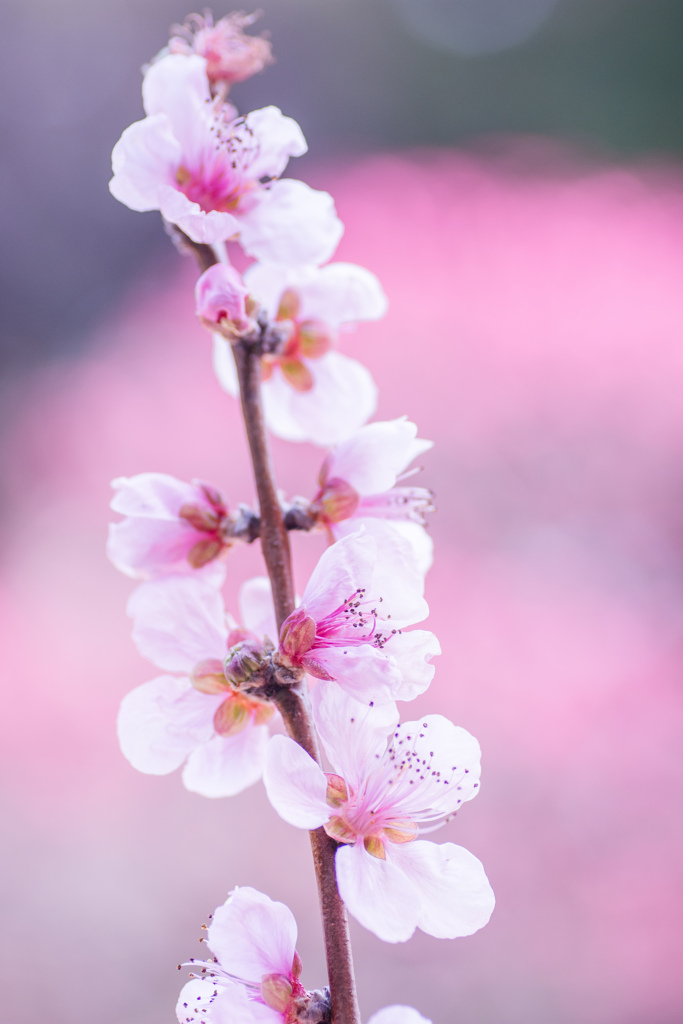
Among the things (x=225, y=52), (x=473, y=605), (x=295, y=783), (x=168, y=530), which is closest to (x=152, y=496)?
(x=168, y=530)

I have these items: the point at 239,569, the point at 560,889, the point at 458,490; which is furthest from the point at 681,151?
the point at 560,889

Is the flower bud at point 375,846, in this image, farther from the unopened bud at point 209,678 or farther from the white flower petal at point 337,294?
the white flower petal at point 337,294

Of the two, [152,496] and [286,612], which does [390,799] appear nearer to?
[286,612]

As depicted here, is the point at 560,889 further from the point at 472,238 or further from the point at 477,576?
the point at 472,238

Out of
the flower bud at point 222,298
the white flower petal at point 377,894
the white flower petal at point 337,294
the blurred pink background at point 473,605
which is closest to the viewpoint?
the white flower petal at point 377,894

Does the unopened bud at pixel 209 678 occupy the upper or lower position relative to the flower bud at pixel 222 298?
lower

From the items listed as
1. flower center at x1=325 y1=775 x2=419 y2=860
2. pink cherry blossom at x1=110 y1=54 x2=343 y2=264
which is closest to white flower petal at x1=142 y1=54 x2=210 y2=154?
pink cherry blossom at x1=110 y1=54 x2=343 y2=264

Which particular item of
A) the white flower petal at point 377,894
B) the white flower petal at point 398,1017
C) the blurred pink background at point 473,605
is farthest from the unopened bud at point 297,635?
the blurred pink background at point 473,605
